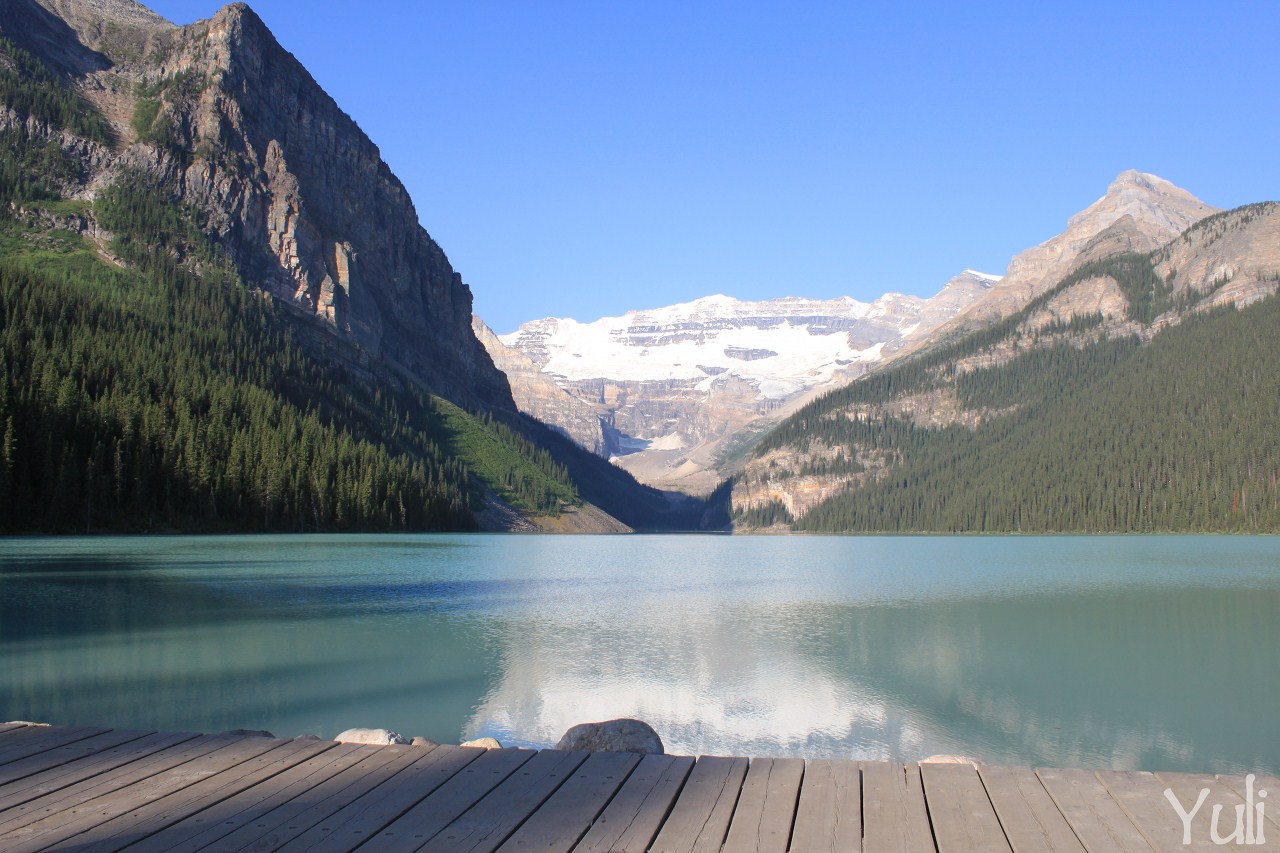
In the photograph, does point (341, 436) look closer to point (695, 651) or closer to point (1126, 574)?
point (1126, 574)

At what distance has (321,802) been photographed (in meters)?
9.52

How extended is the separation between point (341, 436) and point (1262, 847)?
15648 cm

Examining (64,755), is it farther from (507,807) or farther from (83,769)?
(507,807)

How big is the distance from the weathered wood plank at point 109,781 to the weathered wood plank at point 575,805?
14.2 ft

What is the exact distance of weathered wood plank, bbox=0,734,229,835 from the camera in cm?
898

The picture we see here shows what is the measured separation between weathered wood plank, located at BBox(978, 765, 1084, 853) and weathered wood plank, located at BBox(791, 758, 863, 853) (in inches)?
52.6

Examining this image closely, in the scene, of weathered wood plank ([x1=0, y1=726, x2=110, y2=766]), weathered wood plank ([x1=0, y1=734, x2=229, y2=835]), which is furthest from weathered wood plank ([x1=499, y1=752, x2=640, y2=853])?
weathered wood plank ([x1=0, y1=726, x2=110, y2=766])

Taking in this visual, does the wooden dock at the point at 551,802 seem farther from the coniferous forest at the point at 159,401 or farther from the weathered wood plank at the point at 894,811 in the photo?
the coniferous forest at the point at 159,401

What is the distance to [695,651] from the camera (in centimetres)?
3388

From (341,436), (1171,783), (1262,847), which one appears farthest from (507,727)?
(341,436)

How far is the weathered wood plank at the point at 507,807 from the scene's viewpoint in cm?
843

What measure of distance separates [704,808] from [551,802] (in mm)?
1498

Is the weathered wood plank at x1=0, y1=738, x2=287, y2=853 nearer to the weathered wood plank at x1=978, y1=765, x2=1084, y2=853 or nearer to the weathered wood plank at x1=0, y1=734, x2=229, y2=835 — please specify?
the weathered wood plank at x1=0, y1=734, x2=229, y2=835

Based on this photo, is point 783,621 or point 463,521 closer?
point 783,621
